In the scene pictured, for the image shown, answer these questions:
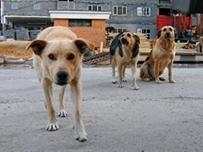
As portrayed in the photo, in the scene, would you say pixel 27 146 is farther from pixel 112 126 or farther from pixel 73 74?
pixel 112 126

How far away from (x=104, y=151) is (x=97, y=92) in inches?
126

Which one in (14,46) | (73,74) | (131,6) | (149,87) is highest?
(131,6)

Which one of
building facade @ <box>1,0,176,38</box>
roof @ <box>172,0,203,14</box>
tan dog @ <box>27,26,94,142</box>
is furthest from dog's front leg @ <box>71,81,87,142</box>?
building facade @ <box>1,0,176,38</box>

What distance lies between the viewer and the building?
41.8m

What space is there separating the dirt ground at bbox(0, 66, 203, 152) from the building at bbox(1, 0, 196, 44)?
1353 inches

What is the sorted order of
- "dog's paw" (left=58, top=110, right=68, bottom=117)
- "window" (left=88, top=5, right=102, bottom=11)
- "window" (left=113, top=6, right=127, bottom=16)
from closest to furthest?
"dog's paw" (left=58, top=110, right=68, bottom=117) < "window" (left=88, top=5, right=102, bottom=11) < "window" (left=113, top=6, right=127, bottom=16)

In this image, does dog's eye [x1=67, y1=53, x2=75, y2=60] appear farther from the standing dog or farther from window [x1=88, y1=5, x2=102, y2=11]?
window [x1=88, y1=5, x2=102, y2=11]

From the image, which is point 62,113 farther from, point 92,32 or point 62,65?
point 92,32

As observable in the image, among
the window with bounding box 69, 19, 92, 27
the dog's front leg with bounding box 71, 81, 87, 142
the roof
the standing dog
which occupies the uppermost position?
the window with bounding box 69, 19, 92, 27

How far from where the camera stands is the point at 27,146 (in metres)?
3.30

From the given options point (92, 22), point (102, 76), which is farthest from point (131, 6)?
point (102, 76)

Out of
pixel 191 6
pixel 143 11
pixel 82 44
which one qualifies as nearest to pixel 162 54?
pixel 82 44

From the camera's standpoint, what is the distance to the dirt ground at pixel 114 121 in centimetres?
332

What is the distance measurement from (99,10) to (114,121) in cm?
3817
